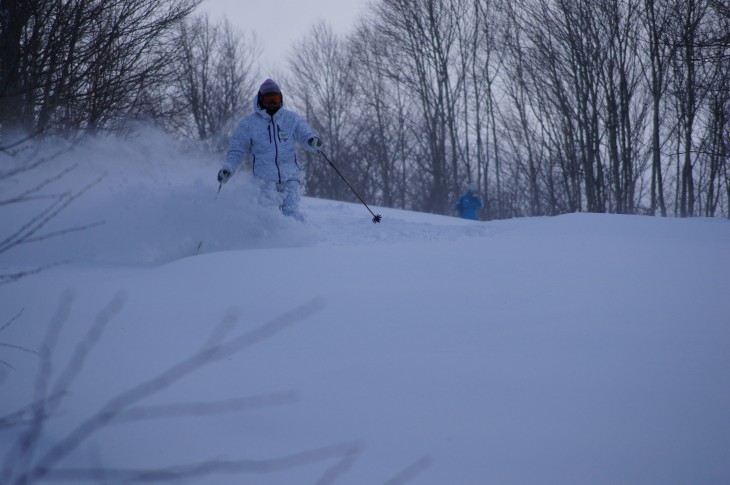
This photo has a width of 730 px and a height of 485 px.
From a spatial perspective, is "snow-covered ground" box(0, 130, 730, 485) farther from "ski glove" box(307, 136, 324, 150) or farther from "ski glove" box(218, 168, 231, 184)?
"ski glove" box(307, 136, 324, 150)

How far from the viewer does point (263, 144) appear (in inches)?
249

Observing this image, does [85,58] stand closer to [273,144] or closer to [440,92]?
[273,144]

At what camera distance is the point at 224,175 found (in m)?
5.84

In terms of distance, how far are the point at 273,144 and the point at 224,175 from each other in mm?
761

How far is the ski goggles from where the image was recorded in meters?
6.20

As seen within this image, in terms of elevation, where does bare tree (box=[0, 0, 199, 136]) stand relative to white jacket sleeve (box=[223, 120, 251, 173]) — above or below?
above

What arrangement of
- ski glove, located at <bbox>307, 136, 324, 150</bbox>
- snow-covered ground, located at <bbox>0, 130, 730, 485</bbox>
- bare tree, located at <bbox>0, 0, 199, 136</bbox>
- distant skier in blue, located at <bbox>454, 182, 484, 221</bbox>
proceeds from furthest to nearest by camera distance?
distant skier in blue, located at <bbox>454, 182, 484, 221</bbox> → ski glove, located at <bbox>307, 136, 324, 150</bbox> → bare tree, located at <bbox>0, 0, 199, 136</bbox> → snow-covered ground, located at <bbox>0, 130, 730, 485</bbox>

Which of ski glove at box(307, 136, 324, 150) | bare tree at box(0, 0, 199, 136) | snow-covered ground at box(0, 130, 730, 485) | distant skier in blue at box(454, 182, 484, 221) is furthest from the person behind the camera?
distant skier in blue at box(454, 182, 484, 221)

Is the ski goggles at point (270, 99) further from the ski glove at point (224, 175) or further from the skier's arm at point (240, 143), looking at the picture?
the ski glove at point (224, 175)

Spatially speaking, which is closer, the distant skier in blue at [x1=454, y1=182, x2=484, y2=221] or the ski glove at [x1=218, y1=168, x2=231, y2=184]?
the ski glove at [x1=218, y1=168, x2=231, y2=184]

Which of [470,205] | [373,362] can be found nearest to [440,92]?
[470,205]

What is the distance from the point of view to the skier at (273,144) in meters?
6.27

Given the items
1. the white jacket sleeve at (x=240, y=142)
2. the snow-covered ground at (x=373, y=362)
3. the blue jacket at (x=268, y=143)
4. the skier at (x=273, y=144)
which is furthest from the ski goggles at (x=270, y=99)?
the snow-covered ground at (x=373, y=362)

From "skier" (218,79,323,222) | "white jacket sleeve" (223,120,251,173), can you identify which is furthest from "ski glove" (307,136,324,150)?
"white jacket sleeve" (223,120,251,173)
